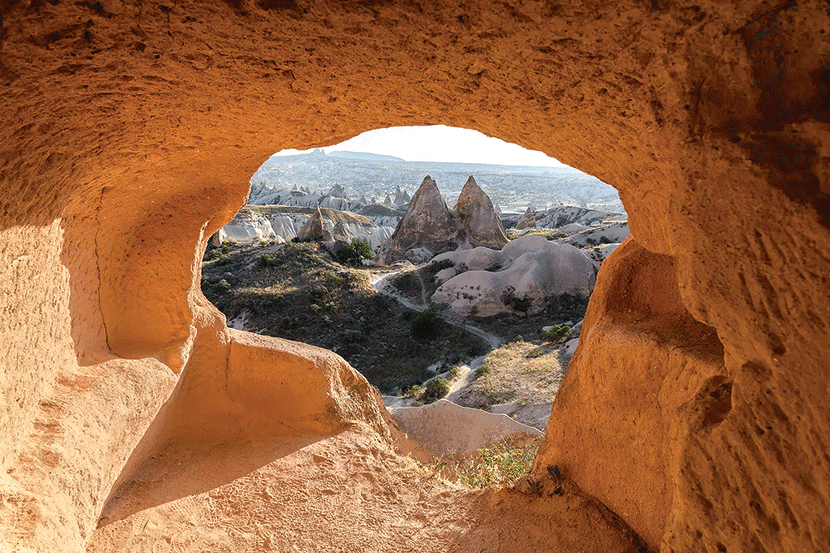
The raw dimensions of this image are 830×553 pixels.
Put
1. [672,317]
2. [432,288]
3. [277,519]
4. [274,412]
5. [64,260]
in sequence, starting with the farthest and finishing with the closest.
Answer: [432,288] < [274,412] < [277,519] < [672,317] < [64,260]

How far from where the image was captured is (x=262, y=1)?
1.70 meters

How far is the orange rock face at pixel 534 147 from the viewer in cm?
170

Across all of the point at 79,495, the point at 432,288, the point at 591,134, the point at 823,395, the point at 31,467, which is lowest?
the point at 432,288

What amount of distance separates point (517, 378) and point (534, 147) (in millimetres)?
11567

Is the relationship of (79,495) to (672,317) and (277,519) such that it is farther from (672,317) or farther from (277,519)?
(672,317)

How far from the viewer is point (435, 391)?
13492 millimetres

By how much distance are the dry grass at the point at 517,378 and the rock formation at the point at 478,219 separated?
68.8ft

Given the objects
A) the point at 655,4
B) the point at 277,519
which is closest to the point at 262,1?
the point at 655,4

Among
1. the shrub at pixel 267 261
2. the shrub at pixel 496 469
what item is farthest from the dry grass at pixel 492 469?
the shrub at pixel 267 261

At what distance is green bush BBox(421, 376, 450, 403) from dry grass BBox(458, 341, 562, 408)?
2.05 ft

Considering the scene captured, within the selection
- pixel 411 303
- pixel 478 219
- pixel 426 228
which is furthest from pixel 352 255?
pixel 478 219

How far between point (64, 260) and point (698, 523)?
414 cm

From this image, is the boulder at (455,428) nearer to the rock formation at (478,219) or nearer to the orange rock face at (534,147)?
the orange rock face at (534,147)

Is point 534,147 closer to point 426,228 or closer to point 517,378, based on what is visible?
point 517,378
